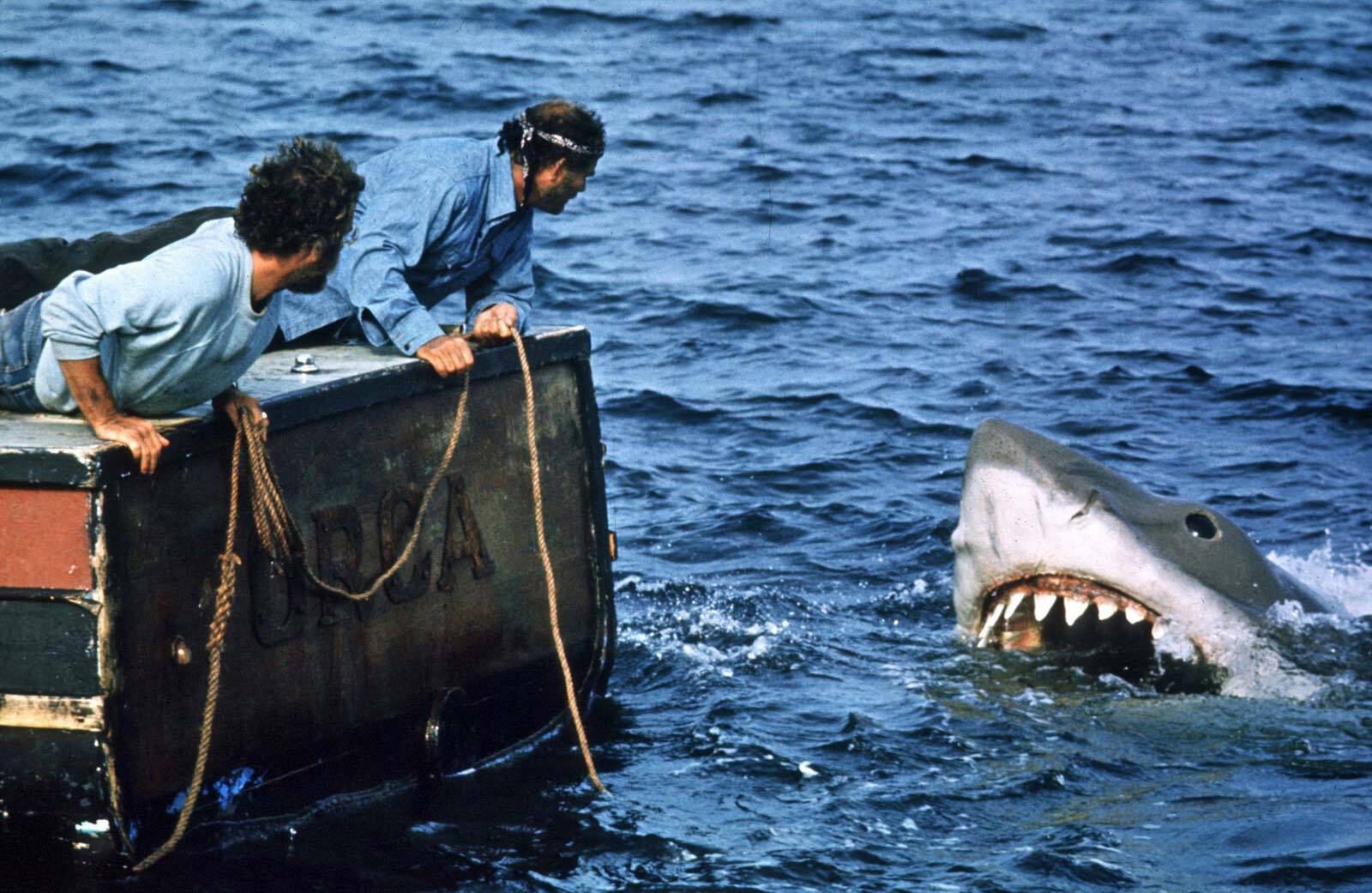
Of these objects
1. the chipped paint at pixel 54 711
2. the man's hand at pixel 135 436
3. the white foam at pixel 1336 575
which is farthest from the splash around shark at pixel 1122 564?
the chipped paint at pixel 54 711

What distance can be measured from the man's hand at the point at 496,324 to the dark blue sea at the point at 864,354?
1175 mm

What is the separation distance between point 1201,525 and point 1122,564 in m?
0.39

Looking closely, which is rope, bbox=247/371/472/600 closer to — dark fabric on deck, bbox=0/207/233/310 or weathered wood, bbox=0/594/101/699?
weathered wood, bbox=0/594/101/699

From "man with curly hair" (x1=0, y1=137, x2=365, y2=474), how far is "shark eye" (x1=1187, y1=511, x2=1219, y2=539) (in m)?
2.86

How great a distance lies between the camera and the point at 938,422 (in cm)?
885

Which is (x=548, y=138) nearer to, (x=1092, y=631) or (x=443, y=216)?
(x=443, y=216)

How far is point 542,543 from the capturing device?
4.82m

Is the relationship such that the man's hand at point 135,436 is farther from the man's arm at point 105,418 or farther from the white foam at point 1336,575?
the white foam at point 1336,575

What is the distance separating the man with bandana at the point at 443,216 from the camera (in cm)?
472

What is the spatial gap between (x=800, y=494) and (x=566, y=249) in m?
4.00

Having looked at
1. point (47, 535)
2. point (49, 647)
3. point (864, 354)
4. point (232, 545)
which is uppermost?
point (47, 535)

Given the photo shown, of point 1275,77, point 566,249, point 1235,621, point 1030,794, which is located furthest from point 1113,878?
point 1275,77

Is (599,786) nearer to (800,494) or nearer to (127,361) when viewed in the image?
(127,361)

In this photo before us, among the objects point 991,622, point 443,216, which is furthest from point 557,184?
point 991,622
